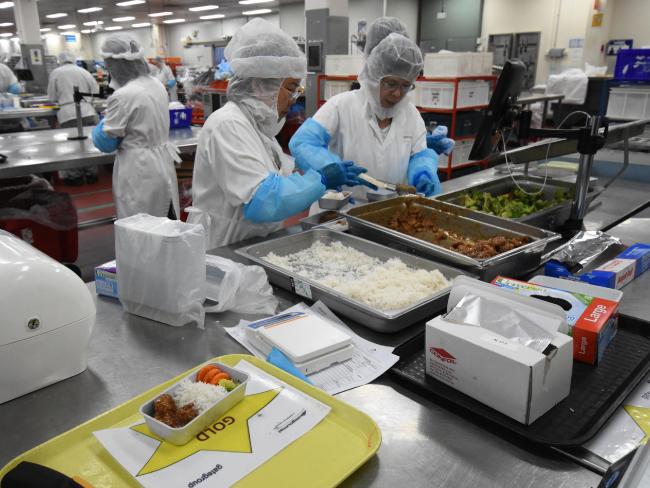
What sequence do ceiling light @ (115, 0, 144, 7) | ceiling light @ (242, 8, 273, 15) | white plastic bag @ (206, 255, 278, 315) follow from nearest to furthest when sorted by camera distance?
white plastic bag @ (206, 255, 278, 315) → ceiling light @ (115, 0, 144, 7) → ceiling light @ (242, 8, 273, 15)

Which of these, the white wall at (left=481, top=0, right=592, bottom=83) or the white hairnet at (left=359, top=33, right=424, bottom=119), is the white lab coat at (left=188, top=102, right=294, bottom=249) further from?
the white wall at (left=481, top=0, right=592, bottom=83)

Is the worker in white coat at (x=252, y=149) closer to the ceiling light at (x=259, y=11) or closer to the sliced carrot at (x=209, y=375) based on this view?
the sliced carrot at (x=209, y=375)

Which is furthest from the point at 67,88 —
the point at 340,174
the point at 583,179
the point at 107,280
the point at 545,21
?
the point at 545,21

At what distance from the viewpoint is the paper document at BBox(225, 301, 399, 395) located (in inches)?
42.0

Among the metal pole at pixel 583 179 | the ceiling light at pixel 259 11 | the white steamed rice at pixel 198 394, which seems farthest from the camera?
the ceiling light at pixel 259 11

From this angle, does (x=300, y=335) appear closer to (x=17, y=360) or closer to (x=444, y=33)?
(x=17, y=360)

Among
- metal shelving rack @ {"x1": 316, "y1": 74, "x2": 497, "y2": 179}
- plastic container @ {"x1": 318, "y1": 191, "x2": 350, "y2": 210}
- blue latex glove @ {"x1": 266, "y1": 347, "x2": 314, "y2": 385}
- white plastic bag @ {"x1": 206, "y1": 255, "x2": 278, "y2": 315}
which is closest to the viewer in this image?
blue latex glove @ {"x1": 266, "y1": 347, "x2": 314, "y2": 385}

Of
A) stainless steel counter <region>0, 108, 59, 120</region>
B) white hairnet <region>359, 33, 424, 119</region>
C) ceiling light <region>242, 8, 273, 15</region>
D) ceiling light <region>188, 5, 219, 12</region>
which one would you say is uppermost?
ceiling light <region>242, 8, 273, 15</region>

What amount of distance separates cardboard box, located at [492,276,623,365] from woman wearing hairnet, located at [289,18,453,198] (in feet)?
4.70

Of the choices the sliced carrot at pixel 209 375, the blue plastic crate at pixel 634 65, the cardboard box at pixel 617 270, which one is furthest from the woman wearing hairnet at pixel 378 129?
the blue plastic crate at pixel 634 65

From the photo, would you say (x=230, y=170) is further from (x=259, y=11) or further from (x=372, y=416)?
(x=259, y=11)

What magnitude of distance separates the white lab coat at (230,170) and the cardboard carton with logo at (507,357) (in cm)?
94

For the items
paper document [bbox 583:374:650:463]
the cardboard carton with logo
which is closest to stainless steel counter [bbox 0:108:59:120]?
the cardboard carton with logo

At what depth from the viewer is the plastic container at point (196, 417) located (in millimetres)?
837
